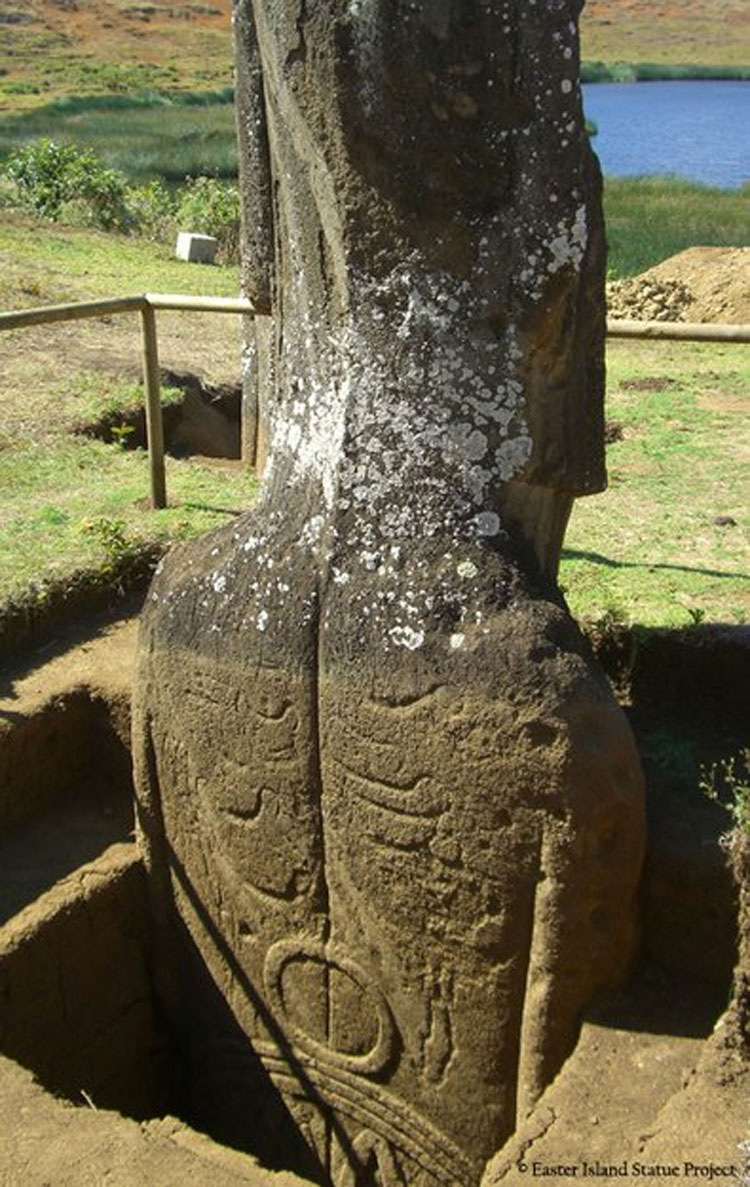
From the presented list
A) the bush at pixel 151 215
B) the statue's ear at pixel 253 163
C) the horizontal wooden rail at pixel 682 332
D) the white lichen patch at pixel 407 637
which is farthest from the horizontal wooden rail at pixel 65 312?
the bush at pixel 151 215

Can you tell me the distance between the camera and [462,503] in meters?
3.29

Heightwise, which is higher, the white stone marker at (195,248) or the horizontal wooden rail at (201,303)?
the horizontal wooden rail at (201,303)

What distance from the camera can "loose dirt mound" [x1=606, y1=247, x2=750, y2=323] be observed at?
35.8 ft

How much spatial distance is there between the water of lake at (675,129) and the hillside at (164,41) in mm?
1729

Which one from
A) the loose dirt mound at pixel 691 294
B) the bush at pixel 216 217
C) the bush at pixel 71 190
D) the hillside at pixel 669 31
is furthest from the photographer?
the hillside at pixel 669 31

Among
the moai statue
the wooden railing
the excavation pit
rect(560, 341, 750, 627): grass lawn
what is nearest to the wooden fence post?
the wooden railing

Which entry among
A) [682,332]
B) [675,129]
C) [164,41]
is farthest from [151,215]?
[164,41]

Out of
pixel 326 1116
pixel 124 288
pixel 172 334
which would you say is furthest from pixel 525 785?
pixel 124 288

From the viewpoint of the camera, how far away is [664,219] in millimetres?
19062

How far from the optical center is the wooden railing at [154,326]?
4.63 metres

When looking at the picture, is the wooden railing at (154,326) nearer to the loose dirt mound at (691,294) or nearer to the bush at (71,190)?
the loose dirt mound at (691,294)

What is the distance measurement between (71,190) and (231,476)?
8.90m

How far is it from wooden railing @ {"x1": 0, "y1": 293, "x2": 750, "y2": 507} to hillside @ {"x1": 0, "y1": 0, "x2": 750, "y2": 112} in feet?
123

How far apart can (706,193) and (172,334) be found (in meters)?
14.6
